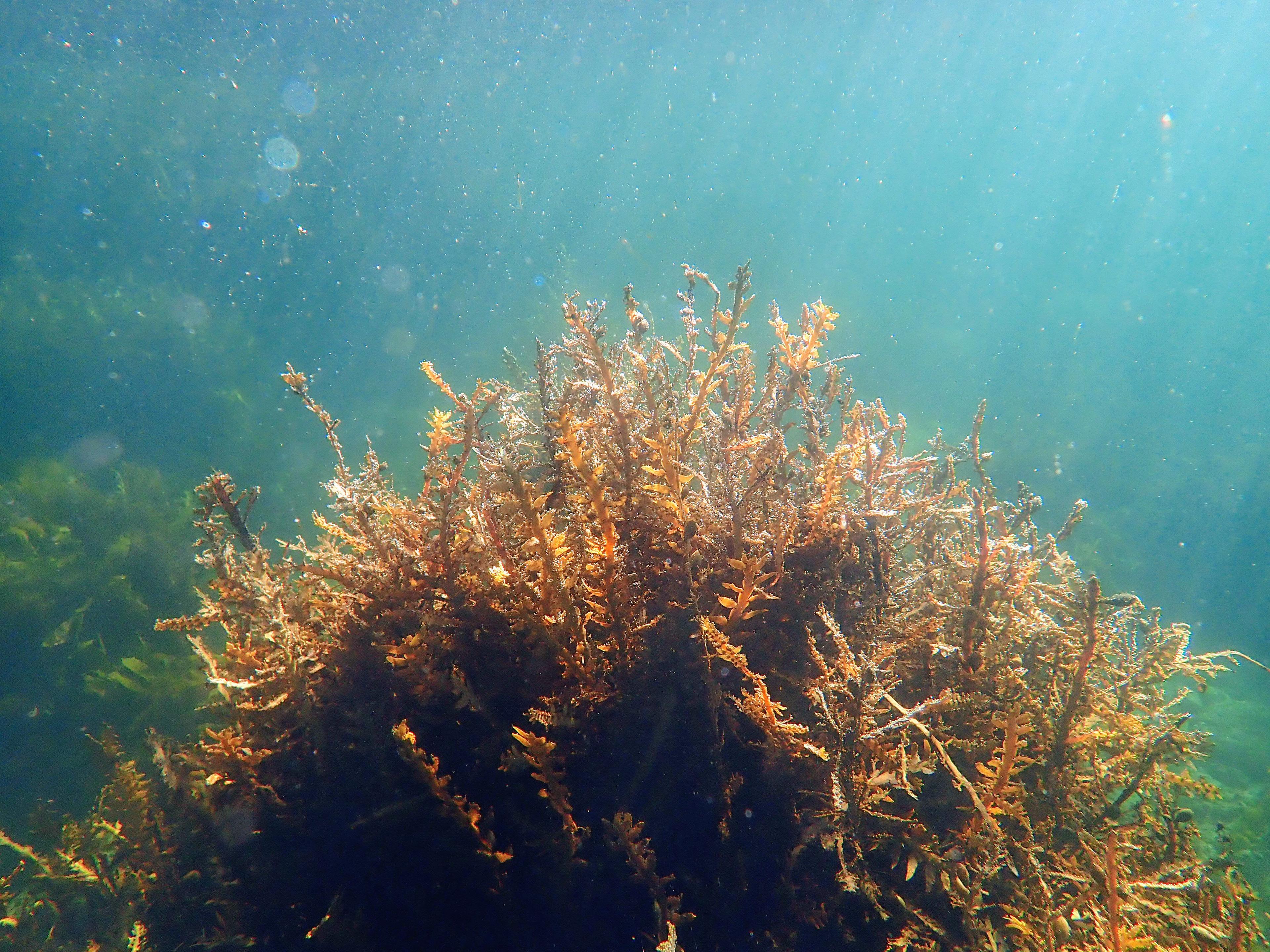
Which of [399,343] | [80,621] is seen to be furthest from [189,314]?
[80,621]

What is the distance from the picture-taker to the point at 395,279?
28578mm

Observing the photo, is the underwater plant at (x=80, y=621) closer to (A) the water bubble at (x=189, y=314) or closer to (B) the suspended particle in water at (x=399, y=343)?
(A) the water bubble at (x=189, y=314)

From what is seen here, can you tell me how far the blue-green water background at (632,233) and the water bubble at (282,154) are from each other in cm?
63

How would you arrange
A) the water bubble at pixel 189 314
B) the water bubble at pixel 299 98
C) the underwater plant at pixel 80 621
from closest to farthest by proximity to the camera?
1. the underwater plant at pixel 80 621
2. the water bubble at pixel 189 314
3. the water bubble at pixel 299 98

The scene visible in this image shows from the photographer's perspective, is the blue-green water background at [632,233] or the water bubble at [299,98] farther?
the water bubble at [299,98]

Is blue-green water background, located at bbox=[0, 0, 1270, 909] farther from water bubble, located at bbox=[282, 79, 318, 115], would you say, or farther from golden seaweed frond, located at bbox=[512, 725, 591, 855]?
golden seaweed frond, located at bbox=[512, 725, 591, 855]

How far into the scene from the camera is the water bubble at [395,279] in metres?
27.9

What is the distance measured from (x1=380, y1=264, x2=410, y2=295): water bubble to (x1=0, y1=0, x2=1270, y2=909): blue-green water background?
14cm

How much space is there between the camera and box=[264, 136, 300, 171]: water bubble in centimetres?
2788

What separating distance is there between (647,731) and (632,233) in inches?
1488

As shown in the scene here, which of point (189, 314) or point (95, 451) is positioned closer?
point (95, 451)

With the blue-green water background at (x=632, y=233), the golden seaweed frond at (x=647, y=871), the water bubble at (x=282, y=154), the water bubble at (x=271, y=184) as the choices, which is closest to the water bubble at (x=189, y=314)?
the blue-green water background at (x=632, y=233)

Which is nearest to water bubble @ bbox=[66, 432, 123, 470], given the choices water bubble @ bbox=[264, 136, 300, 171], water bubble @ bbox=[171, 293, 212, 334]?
water bubble @ bbox=[171, 293, 212, 334]

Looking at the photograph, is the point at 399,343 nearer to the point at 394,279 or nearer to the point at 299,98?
the point at 394,279
